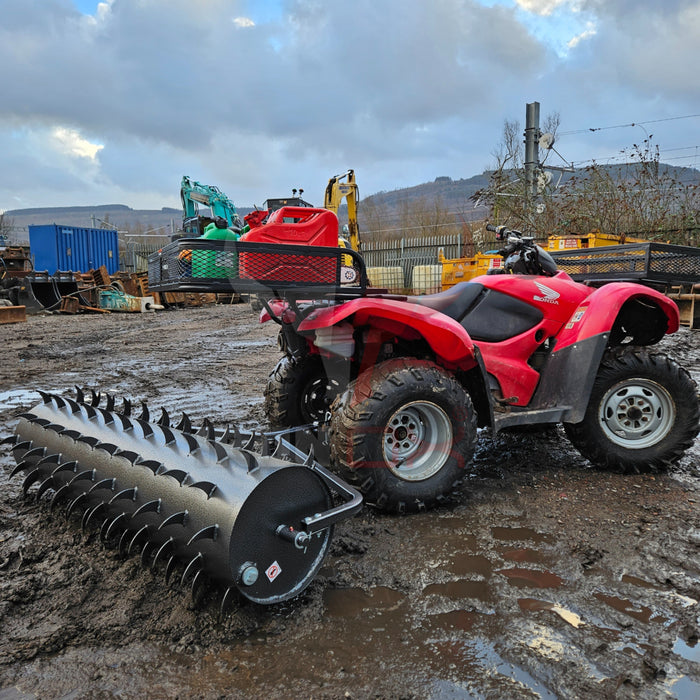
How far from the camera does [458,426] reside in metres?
2.90

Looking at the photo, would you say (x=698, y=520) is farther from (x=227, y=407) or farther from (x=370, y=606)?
(x=227, y=407)

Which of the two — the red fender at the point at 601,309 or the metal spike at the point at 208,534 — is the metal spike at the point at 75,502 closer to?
the metal spike at the point at 208,534

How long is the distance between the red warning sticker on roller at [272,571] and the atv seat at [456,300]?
5.60 ft

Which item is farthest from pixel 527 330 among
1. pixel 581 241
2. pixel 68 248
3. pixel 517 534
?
pixel 68 248

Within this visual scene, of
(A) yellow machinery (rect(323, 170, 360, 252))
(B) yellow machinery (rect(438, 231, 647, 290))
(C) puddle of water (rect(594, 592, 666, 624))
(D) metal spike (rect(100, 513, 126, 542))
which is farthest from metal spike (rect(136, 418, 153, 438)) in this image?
(A) yellow machinery (rect(323, 170, 360, 252))

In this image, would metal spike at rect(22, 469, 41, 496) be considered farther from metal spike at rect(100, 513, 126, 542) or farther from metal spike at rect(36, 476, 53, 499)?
metal spike at rect(100, 513, 126, 542)

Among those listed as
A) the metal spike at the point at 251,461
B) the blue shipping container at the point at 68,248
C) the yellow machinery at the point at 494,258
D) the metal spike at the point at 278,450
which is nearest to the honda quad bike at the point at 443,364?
the metal spike at the point at 278,450

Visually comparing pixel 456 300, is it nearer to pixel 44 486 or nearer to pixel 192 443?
pixel 192 443

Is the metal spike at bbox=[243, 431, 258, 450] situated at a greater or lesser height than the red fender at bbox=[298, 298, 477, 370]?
lesser

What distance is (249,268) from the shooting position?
7.75ft

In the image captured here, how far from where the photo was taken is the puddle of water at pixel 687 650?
6.11ft

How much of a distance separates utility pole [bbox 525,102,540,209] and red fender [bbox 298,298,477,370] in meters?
13.4

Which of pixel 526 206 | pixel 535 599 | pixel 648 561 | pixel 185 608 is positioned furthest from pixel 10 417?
pixel 526 206

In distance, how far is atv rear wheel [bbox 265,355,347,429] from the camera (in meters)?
3.75
